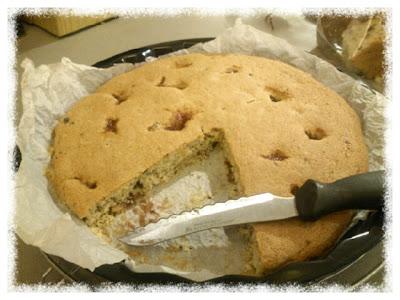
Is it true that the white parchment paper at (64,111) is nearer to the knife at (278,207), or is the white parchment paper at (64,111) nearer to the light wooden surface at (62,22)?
the knife at (278,207)

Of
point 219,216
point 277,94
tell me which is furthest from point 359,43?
point 219,216

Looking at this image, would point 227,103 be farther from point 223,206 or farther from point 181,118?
A: point 223,206

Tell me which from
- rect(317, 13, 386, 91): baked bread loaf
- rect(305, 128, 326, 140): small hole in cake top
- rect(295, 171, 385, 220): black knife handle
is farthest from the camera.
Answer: rect(317, 13, 386, 91): baked bread loaf

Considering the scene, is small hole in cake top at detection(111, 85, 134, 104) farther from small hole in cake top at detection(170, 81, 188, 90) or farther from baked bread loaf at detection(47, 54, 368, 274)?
small hole in cake top at detection(170, 81, 188, 90)

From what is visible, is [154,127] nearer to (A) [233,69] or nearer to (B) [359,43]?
(A) [233,69]

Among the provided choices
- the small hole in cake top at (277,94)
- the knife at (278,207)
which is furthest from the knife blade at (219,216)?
the small hole in cake top at (277,94)

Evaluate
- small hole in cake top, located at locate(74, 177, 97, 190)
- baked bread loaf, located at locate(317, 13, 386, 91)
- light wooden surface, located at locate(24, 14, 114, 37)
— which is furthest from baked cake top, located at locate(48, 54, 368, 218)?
light wooden surface, located at locate(24, 14, 114, 37)

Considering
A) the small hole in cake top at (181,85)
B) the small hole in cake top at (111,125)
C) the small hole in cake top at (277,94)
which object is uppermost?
the small hole in cake top at (181,85)

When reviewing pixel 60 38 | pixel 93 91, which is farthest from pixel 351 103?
pixel 60 38
